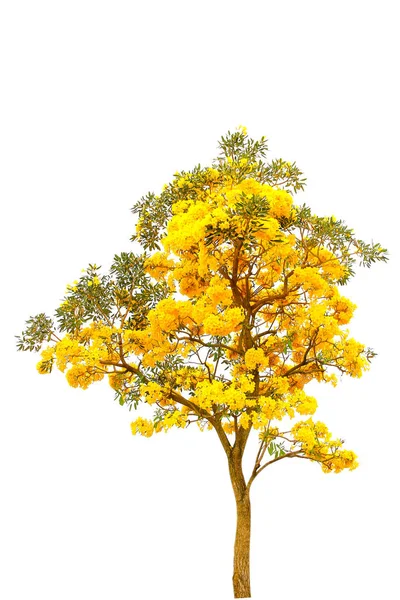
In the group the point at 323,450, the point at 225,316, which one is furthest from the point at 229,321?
the point at 323,450

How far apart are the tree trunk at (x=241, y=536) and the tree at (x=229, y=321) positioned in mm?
15

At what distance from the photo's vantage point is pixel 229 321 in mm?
8766

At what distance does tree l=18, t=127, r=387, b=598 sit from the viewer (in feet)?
29.7

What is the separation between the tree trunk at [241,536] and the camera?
9461 millimetres

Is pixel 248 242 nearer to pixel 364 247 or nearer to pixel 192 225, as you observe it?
pixel 192 225

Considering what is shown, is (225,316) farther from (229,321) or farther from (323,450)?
(323,450)

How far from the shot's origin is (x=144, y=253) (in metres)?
10.1

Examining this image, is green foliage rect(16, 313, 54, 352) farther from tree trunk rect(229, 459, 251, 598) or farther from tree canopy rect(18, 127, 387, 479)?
tree trunk rect(229, 459, 251, 598)

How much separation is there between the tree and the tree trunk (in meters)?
0.01

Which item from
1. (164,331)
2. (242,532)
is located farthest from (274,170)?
(242,532)

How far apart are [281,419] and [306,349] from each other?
1.47 m

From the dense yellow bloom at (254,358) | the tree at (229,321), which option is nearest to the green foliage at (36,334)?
the tree at (229,321)

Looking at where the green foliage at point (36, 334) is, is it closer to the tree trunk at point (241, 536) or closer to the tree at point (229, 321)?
the tree at point (229, 321)

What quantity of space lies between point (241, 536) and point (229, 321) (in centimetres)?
316
